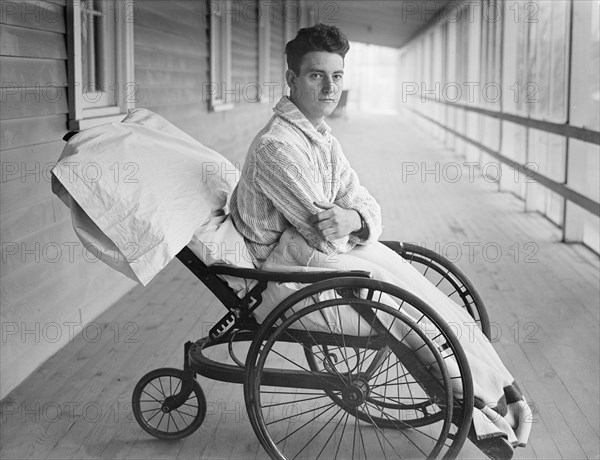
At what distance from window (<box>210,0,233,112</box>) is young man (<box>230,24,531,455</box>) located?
4834 millimetres

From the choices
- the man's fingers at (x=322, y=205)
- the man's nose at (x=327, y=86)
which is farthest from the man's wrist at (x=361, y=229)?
the man's nose at (x=327, y=86)

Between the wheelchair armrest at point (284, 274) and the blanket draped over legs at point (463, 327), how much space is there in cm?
6

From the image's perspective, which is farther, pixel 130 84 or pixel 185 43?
pixel 185 43

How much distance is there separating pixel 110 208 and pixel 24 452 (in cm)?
87

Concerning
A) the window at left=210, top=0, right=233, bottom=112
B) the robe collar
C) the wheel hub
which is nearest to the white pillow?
the robe collar

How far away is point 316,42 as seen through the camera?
2672 mm

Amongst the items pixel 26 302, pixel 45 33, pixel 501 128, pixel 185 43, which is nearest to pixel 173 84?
pixel 185 43

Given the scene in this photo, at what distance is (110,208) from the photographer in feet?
8.29

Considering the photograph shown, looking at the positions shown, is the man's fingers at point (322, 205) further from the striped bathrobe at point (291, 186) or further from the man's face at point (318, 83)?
the man's face at point (318, 83)

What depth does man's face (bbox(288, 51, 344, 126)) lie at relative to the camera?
8.81 ft

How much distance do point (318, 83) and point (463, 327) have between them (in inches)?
34.0

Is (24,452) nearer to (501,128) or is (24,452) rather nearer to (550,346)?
(550,346)

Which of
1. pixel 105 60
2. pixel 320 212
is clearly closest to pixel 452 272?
pixel 320 212

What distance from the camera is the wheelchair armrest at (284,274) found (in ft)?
8.00
